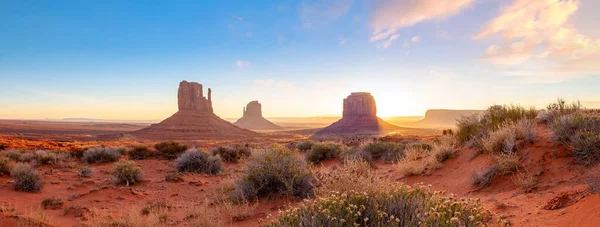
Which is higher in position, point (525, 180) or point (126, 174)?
point (525, 180)

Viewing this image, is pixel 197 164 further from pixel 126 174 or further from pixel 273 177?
pixel 273 177

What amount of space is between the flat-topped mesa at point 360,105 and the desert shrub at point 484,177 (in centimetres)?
9839

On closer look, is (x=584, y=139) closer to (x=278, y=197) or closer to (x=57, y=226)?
(x=278, y=197)

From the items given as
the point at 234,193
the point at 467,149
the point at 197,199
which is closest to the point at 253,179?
the point at 234,193

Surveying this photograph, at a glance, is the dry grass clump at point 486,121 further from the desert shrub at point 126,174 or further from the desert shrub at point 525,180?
the desert shrub at point 126,174

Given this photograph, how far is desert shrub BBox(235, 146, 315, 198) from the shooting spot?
856 centimetres

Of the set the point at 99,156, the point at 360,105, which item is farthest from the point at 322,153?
the point at 360,105

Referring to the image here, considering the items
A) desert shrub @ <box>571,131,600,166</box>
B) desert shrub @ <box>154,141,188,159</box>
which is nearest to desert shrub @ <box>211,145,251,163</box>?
desert shrub @ <box>154,141,188,159</box>

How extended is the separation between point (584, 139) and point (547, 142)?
1232 millimetres

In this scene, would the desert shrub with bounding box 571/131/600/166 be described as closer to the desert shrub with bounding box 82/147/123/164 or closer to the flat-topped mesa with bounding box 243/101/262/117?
the desert shrub with bounding box 82/147/123/164

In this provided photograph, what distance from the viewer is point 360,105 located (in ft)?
349

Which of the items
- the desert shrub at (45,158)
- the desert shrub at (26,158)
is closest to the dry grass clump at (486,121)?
the desert shrub at (45,158)

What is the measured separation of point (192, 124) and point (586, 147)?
82.6 m

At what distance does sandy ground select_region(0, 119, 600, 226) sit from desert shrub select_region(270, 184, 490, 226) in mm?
1992
